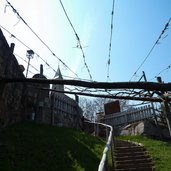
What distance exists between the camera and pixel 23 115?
9.66 m

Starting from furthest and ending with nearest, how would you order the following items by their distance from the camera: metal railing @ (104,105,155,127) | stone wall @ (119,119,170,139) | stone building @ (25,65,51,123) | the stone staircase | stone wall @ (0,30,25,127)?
metal railing @ (104,105,155,127), stone wall @ (119,119,170,139), stone building @ (25,65,51,123), the stone staircase, stone wall @ (0,30,25,127)

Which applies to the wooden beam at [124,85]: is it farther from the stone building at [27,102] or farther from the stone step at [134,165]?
the stone step at [134,165]

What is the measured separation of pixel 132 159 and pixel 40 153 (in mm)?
3561

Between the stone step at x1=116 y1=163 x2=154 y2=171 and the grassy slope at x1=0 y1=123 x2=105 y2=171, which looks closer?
the grassy slope at x1=0 y1=123 x2=105 y2=171

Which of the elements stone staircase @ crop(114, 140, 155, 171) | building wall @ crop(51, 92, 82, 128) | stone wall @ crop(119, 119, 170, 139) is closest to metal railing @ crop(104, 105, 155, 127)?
stone wall @ crop(119, 119, 170, 139)

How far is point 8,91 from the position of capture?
7758 millimetres

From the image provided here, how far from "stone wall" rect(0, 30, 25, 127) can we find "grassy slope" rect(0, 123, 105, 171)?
1.52 feet

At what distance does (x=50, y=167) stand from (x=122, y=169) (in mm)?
2655

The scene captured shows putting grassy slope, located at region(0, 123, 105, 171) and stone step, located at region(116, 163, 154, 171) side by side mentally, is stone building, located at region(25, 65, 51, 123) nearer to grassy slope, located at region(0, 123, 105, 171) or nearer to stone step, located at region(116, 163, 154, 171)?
grassy slope, located at region(0, 123, 105, 171)

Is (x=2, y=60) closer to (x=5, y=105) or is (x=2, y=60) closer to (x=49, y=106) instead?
(x=5, y=105)

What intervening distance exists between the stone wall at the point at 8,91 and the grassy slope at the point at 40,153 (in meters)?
0.46

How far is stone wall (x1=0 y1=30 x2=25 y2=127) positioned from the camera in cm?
723

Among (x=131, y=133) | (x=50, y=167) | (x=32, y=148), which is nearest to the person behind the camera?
(x=50, y=167)

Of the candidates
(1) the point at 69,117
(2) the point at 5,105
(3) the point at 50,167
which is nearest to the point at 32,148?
(3) the point at 50,167
